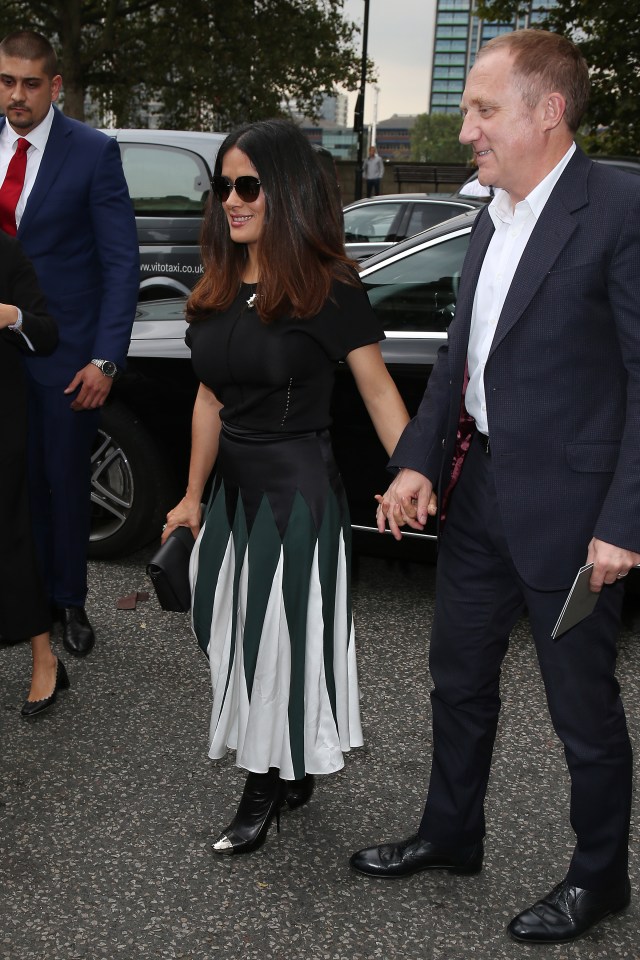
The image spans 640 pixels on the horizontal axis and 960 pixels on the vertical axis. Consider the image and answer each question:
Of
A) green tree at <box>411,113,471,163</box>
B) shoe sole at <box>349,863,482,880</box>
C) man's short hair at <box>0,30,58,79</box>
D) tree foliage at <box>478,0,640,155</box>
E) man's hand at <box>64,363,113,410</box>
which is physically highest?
green tree at <box>411,113,471,163</box>

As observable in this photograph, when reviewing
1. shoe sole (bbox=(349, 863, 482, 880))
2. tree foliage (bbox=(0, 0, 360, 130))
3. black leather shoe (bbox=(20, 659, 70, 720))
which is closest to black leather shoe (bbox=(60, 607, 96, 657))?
black leather shoe (bbox=(20, 659, 70, 720))

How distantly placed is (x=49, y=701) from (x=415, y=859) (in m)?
1.47

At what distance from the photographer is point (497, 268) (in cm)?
237

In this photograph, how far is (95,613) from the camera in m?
4.46

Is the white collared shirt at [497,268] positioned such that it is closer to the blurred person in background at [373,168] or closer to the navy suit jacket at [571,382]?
the navy suit jacket at [571,382]

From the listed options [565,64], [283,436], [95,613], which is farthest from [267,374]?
[95,613]

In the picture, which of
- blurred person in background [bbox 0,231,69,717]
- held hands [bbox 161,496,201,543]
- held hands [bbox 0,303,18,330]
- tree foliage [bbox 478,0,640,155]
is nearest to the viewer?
held hands [bbox 161,496,201,543]

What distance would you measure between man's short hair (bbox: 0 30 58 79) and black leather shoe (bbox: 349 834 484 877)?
2.74 metres

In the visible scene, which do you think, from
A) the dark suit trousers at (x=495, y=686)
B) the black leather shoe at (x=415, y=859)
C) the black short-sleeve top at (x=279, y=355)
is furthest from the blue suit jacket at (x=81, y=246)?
the black leather shoe at (x=415, y=859)

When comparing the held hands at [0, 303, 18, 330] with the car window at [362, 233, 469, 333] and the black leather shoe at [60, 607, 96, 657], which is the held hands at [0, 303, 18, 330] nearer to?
the black leather shoe at [60, 607, 96, 657]

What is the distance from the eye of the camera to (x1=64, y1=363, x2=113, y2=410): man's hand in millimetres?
3980

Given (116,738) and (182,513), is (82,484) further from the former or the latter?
(182,513)

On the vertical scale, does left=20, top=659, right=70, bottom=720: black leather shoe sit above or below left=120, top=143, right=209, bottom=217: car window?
below

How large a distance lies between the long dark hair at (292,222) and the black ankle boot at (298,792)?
133cm
